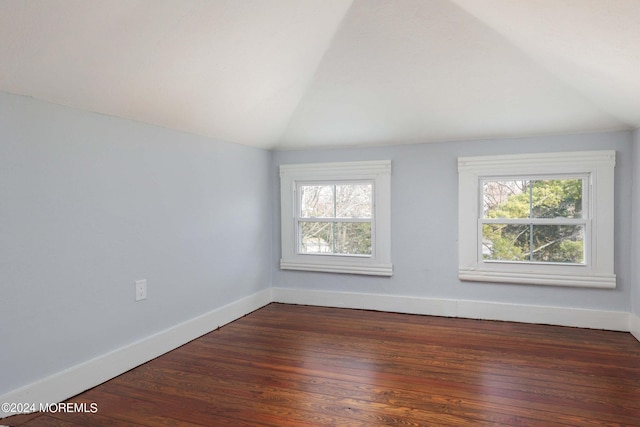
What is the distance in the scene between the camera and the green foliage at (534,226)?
3840 millimetres

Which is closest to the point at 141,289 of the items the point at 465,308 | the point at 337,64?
the point at 337,64

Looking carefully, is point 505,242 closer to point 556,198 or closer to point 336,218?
point 556,198

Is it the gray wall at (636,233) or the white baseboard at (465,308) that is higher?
the gray wall at (636,233)

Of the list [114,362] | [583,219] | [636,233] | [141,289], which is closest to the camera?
[114,362]

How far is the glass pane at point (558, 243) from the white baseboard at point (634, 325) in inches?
22.9

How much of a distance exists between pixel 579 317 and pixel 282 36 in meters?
3.48

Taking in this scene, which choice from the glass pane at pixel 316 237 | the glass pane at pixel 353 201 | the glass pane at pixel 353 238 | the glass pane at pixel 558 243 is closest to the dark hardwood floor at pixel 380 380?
the glass pane at pixel 558 243

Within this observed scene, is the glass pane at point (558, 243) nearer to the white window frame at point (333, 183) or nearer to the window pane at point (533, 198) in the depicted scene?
→ the window pane at point (533, 198)

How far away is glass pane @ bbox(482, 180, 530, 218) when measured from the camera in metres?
3.97

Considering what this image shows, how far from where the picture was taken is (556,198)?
3.87 m

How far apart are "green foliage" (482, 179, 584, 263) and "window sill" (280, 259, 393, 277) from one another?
1010mm

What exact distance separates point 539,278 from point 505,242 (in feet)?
1.42

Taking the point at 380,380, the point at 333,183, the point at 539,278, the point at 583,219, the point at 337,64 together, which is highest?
the point at 337,64

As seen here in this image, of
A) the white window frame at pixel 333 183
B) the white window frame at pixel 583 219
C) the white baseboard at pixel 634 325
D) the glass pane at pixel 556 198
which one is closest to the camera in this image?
the white baseboard at pixel 634 325
